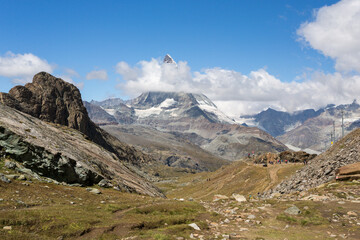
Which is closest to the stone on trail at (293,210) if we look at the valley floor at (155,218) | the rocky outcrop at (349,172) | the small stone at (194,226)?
the valley floor at (155,218)

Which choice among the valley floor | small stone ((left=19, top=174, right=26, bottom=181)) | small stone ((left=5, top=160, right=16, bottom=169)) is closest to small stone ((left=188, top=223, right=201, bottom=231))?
the valley floor

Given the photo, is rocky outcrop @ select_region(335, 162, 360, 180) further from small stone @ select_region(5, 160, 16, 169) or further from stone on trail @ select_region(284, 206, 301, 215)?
small stone @ select_region(5, 160, 16, 169)

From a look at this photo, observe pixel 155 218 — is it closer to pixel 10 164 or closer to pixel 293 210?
pixel 293 210

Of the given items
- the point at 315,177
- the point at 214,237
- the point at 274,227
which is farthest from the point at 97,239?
the point at 315,177

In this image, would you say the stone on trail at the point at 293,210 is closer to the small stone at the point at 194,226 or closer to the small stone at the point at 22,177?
the small stone at the point at 194,226

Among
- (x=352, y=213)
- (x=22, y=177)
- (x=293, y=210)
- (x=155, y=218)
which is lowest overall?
(x=293, y=210)

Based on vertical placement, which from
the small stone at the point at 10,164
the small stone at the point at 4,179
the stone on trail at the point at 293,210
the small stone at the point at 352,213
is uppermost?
Result: the small stone at the point at 10,164

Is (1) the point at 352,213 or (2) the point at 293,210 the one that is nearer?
(1) the point at 352,213

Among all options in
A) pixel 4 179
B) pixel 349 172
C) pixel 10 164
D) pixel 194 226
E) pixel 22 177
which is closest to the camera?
pixel 194 226

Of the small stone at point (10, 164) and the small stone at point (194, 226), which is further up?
the small stone at point (10, 164)

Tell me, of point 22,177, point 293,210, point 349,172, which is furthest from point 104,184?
point 349,172

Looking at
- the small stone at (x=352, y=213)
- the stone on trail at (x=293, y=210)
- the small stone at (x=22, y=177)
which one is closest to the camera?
the small stone at (x=352, y=213)

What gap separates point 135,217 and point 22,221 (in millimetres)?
8528

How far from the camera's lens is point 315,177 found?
158 feet
